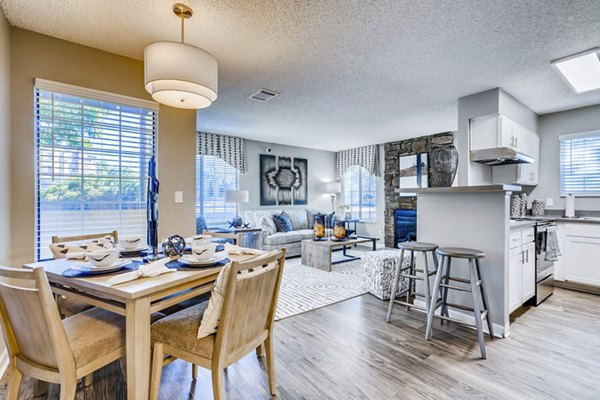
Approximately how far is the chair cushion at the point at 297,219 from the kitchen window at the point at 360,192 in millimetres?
1225

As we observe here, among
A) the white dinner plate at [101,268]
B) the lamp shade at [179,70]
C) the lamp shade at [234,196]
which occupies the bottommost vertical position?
the white dinner plate at [101,268]

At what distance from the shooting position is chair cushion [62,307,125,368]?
4.23 feet

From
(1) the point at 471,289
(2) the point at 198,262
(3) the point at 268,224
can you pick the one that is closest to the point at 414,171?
(3) the point at 268,224

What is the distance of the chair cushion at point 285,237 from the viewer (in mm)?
5441

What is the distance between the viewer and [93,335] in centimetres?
138

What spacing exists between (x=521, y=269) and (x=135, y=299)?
3.30 m

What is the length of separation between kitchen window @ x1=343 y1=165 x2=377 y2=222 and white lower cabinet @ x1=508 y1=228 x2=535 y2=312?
4284 millimetres

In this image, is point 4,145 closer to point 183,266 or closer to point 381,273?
point 183,266

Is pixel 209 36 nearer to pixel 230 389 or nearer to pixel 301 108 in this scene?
pixel 301 108

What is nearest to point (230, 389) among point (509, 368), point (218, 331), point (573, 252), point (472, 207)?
point (218, 331)

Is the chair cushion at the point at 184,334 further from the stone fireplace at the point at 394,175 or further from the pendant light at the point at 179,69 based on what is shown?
the stone fireplace at the point at 394,175

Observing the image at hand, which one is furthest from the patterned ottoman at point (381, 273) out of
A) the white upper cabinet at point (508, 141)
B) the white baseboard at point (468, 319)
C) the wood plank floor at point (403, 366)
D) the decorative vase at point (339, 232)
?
the white upper cabinet at point (508, 141)

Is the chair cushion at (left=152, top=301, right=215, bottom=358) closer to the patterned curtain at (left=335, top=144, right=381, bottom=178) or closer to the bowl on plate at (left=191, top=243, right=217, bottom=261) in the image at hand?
the bowl on plate at (left=191, top=243, right=217, bottom=261)

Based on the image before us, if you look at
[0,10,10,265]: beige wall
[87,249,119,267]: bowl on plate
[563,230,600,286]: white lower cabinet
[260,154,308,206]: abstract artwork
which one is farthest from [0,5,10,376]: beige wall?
[563,230,600,286]: white lower cabinet
